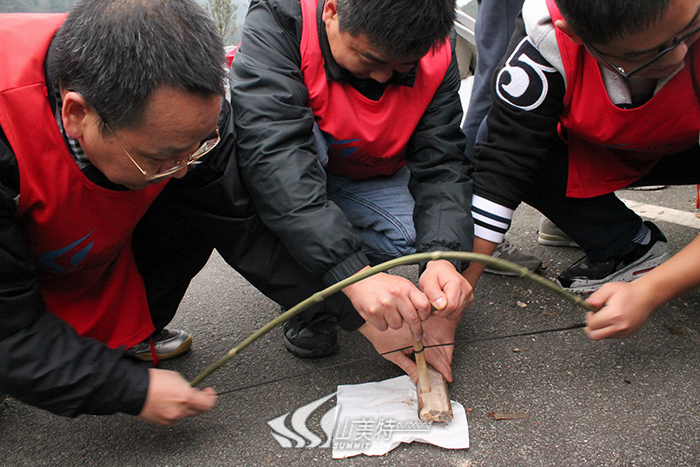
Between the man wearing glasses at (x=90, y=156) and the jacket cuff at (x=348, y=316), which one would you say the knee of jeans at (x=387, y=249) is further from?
the man wearing glasses at (x=90, y=156)

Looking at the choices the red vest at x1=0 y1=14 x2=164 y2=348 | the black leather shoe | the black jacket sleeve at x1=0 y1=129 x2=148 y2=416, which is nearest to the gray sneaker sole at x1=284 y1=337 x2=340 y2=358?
the black leather shoe

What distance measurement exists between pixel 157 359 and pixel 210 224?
0.49 m

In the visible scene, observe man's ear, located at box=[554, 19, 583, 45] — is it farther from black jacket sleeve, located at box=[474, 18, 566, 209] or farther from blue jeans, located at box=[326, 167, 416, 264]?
blue jeans, located at box=[326, 167, 416, 264]

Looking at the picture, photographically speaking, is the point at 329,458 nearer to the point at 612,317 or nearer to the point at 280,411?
the point at 280,411

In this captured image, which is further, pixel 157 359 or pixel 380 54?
pixel 157 359

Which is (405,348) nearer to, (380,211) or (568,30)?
(380,211)

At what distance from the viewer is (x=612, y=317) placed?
1118 millimetres

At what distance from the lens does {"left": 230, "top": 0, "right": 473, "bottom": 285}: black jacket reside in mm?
1279

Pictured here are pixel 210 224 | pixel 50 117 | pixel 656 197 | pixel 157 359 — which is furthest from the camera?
pixel 656 197

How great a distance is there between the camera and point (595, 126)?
1.39 m

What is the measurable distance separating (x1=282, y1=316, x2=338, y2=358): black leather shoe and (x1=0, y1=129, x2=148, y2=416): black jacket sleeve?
1.82 feet

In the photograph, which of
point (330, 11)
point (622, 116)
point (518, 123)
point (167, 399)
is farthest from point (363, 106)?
Answer: point (167, 399)

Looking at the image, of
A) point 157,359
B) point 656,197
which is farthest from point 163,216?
point 656,197

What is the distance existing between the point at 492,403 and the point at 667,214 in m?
1.56
